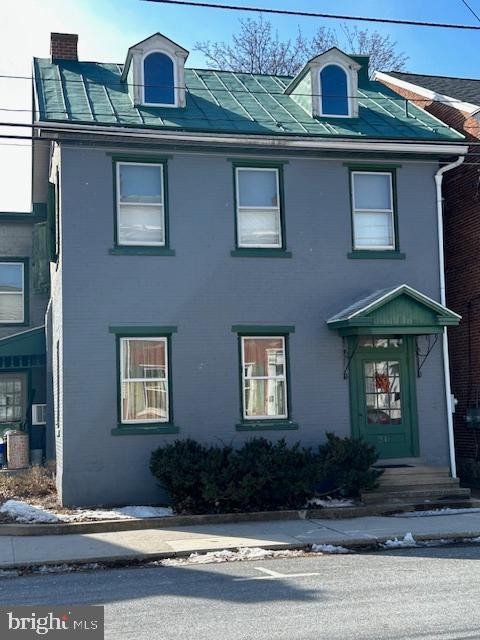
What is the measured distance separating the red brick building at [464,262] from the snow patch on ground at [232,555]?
747cm

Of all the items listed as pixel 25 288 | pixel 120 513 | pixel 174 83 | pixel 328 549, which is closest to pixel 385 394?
pixel 328 549

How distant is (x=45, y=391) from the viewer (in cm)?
2072

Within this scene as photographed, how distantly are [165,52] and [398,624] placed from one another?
12.5 metres

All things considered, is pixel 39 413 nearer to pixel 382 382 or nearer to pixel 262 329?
pixel 262 329

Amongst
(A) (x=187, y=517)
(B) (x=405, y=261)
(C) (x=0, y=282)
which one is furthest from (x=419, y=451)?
(C) (x=0, y=282)

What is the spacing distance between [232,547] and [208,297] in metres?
5.36

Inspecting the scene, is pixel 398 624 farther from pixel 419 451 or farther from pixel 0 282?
pixel 0 282

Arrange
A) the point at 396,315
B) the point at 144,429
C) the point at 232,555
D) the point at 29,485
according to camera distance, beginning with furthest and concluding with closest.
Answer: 1. the point at 29,485
2. the point at 396,315
3. the point at 144,429
4. the point at 232,555

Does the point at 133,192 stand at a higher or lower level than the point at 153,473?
higher

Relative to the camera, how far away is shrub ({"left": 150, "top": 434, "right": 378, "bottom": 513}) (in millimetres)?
12984

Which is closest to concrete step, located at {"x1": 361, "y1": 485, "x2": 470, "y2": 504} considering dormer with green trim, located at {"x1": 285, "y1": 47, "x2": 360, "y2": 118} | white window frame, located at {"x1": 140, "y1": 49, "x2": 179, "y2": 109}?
dormer with green trim, located at {"x1": 285, "y1": 47, "x2": 360, "y2": 118}

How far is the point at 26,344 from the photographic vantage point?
64.6ft

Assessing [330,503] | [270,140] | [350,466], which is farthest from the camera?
[270,140]

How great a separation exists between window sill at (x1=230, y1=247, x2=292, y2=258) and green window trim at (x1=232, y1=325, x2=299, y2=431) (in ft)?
4.37
